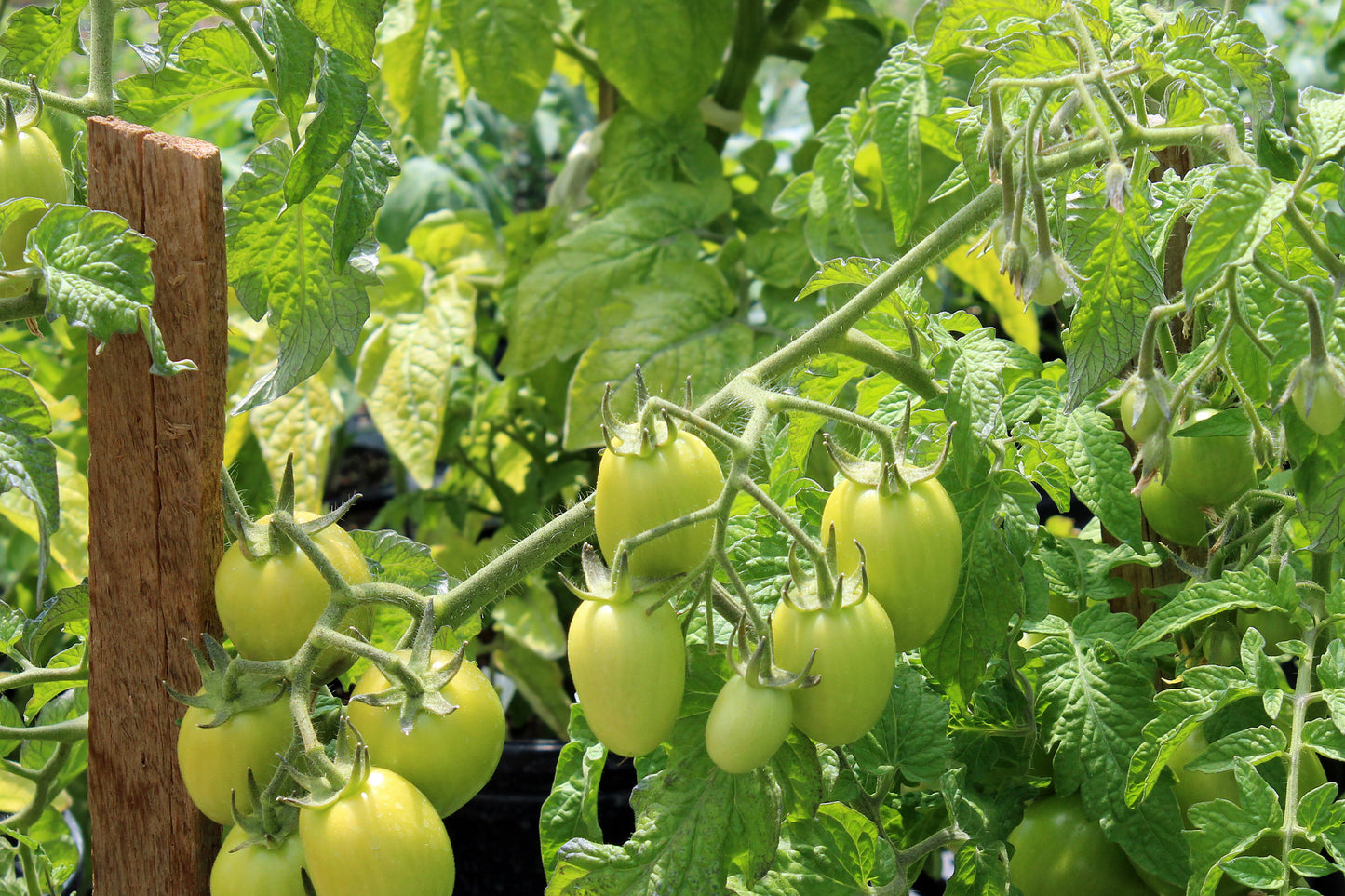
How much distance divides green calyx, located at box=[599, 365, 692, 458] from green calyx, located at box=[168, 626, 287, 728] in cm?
19

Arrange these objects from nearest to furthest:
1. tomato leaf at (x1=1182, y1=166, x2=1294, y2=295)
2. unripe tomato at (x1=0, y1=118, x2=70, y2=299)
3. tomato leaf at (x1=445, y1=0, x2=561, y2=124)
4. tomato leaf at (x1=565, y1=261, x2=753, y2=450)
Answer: tomato leaf at (x1=1182, y1=166, x2=1294, y2=295)
unripe tomato at (x1=0, y1=118, x2=70, y2=299)
tomato leaf at (x1=565, y1=261, x2=753, y2=450)
tomato leaf at (x1=445, y1=0, x2=561, y2=124)

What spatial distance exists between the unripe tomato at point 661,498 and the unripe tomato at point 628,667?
0.07 feet

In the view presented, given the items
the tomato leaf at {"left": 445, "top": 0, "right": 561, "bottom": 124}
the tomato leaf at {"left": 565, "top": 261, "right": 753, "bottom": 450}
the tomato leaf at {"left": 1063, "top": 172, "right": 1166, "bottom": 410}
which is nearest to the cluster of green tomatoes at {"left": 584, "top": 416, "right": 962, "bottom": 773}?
the tomato leaf at {"left": 1063, "top": 172, "right": 1166, "bottom": 410}

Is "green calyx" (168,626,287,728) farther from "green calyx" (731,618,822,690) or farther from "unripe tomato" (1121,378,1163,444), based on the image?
"unripe tomato" (1121,378,1163,444)

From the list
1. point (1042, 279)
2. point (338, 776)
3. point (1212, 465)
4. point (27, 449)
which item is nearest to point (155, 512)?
point (27, 449)

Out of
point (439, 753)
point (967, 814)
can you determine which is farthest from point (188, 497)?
point (967, 814)

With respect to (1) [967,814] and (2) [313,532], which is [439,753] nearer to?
(2) [313,532]

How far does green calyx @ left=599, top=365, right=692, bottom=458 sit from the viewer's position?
0.49 metres

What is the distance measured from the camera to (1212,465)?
65 centimetres

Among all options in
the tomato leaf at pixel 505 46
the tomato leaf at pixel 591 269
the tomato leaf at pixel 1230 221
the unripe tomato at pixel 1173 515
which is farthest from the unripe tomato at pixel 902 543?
the tomato leaf at pixel 505 46

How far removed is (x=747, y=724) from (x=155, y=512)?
318 mm

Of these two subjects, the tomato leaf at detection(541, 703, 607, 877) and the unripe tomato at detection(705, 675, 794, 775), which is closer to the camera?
the unripe tomato at detection(705, 675, 794, 775)

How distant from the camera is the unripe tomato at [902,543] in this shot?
0.51 meters

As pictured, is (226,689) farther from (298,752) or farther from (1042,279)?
(1042,279)
